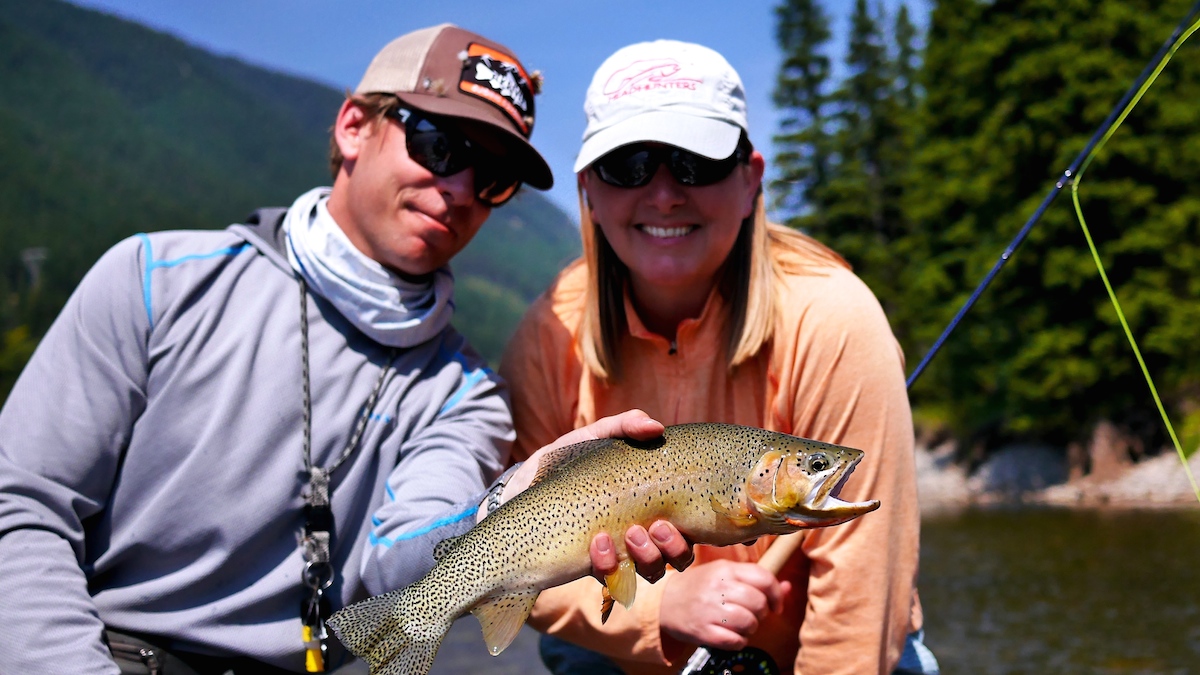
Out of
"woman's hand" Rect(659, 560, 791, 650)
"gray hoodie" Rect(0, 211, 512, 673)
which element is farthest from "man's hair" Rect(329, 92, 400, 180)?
"woman's hand" Rect(659, 560, 791, 650)

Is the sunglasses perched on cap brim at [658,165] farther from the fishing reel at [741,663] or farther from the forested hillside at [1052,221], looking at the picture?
the forested hillside at [1052,221]

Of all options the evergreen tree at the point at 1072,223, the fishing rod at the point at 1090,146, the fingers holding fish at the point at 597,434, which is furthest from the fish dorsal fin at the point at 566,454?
the evergreen tree at the point at 1072,223

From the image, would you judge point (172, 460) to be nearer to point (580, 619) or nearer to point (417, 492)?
point (417, 492)

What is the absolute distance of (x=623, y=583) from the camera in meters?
2.91

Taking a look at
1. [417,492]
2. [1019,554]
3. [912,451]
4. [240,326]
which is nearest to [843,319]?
[912,451]

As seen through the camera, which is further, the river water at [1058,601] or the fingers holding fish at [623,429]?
the river water at [1058,601]

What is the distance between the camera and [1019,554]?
892 inches

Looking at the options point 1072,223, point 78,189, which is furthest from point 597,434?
point 78,189

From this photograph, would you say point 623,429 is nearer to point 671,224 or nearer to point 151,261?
point 671,224

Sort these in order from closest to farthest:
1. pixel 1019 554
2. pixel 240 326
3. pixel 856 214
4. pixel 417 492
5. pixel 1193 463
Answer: pixel 417 492, pixel 240 326, pixel 1019 554, pixel 1193 463, pixel 856 214

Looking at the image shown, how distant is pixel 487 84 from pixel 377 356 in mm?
1088

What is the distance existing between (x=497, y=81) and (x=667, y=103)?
0.68m

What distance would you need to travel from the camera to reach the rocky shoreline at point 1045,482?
26594 millimetres

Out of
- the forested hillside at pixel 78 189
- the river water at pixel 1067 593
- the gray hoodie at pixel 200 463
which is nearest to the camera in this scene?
the gray hoodie at pixel 200 463
